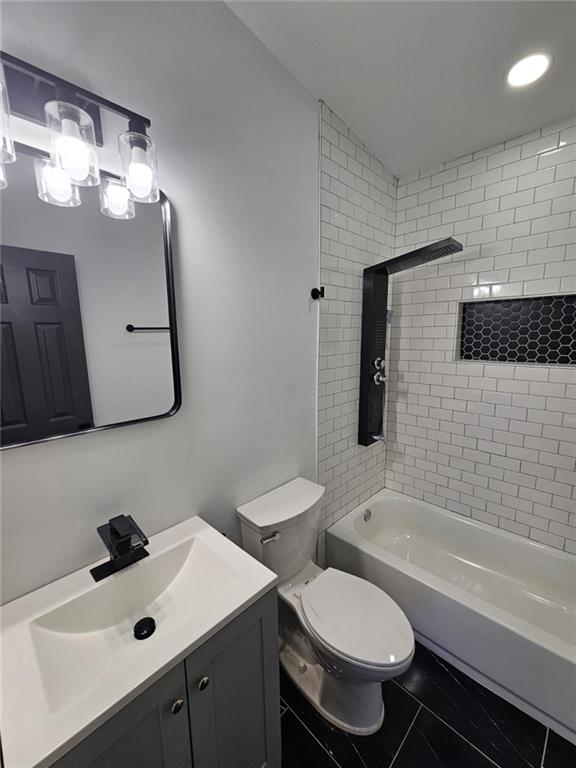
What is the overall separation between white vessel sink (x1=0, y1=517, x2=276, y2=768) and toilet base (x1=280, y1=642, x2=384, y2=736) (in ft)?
2.76

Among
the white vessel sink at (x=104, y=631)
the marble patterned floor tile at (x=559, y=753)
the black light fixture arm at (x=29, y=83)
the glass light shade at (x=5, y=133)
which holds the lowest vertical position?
the marble patterned floor tile at (x=559, y=753)

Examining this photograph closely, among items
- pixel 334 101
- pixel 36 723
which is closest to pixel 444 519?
pixel 36 723

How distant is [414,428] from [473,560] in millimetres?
916

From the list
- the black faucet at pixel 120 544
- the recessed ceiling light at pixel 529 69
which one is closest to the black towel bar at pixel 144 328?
the black faucet at pixel 120 544

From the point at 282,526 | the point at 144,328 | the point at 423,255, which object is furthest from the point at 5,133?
the point at 423,255

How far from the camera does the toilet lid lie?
1.11 m

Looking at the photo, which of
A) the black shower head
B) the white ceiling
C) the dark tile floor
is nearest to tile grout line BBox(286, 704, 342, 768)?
the dark tile floor

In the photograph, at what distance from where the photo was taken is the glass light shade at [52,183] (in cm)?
77

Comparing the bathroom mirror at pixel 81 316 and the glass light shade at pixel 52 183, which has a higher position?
the glass light shade at pixel 52 183

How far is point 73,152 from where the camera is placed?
Result: 2.54 feet

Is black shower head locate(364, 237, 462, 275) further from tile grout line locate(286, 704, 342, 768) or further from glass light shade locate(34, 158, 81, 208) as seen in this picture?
tile grout line locate(286, 704, 342, 768)

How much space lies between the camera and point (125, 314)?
96 centimetres

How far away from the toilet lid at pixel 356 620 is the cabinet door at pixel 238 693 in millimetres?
289

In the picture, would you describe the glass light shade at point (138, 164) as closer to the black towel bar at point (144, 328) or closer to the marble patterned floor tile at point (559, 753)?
the black towel bar at point (144, 328)
